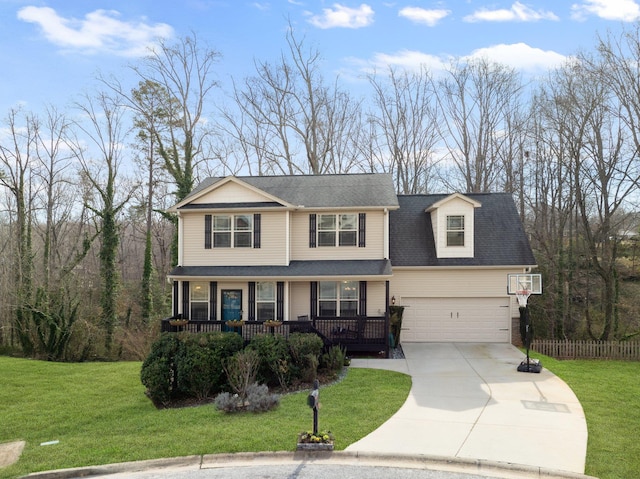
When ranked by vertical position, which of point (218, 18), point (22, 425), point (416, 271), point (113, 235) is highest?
point (218, 18)

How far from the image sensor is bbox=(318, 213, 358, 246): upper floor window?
1708 cm

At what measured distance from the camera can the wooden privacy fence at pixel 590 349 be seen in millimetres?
15742

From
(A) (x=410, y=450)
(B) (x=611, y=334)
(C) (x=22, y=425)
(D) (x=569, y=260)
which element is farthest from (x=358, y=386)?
(D) (x=569, y=260)

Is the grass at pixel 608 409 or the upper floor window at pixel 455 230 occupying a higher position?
the upper floor window at pixel 455 230

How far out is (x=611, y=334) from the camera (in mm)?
18672

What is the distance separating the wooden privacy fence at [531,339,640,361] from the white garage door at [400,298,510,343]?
1604mm

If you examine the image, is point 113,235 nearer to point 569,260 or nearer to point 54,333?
point 54,333

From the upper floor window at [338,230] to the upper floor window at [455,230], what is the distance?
13.3ft

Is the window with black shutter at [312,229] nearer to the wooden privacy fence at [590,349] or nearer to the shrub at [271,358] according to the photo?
the shrub at [271,358]

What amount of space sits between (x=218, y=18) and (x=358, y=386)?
14.3 m

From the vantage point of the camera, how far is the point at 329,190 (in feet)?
59.5

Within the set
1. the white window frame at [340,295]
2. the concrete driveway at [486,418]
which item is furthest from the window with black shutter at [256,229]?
the concrete driveway at [486,418]

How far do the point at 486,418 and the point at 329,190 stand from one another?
439 inches

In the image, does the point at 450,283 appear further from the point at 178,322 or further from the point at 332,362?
the point at 178,322
